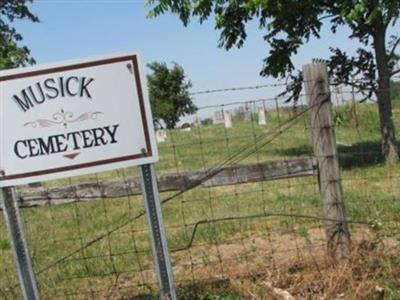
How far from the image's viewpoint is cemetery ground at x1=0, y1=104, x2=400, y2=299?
4.79m

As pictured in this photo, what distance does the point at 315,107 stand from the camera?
4887mm

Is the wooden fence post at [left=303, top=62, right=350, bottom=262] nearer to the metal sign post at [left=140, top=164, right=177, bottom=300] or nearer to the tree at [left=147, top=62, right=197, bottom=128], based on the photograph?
the metal sign post at [left=140, top=164, right=177, bottom=300]

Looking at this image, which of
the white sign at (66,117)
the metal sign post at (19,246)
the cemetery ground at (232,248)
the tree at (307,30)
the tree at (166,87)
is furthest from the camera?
the tree at (166,87)

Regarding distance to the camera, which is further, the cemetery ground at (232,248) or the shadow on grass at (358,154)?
the shadow on grass at (358,154)

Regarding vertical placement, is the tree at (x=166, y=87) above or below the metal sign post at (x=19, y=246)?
above

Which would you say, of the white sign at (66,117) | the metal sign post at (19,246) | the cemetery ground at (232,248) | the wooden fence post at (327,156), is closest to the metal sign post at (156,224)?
the white sign at (66,117)

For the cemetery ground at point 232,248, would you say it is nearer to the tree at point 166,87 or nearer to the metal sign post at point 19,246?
the metal sign post at point 19,246

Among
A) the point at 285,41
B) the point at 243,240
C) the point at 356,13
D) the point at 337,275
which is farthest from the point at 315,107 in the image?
the point at 285,41

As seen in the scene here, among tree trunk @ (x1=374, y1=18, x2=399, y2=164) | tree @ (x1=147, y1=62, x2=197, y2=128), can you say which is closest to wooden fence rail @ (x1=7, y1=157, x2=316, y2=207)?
tree trunk @ (x1=374, y1=18, x2=399, y2=164)

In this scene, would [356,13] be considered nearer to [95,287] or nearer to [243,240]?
[243,240]

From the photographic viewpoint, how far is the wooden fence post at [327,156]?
4.88 meters

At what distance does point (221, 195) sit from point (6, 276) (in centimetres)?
462

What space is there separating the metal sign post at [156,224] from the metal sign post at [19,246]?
0.87 metres

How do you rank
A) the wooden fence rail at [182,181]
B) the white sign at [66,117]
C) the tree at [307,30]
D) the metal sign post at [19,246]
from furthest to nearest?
the tree at [307,30] → the wooden fence rail at [182,181] → the metal sign post at [19,246] → the white sign at [66,117]
